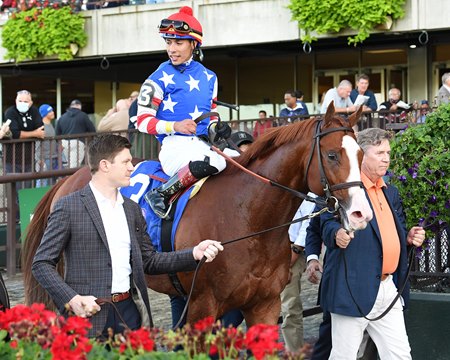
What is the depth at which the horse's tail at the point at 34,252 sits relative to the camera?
671cm

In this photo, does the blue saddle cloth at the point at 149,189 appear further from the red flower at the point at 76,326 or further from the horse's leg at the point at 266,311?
the red flower at the point at 76,326

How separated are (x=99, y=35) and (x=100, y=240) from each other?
20178mm

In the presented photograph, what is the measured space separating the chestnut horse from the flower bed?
8.08ft

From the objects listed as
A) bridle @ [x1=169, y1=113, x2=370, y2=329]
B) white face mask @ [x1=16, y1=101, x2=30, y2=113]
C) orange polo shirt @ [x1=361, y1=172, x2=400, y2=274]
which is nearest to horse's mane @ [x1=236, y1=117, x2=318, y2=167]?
bridle @ [x1=169, y1=113, x2=370, y2=329]

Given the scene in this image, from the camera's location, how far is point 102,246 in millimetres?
5059

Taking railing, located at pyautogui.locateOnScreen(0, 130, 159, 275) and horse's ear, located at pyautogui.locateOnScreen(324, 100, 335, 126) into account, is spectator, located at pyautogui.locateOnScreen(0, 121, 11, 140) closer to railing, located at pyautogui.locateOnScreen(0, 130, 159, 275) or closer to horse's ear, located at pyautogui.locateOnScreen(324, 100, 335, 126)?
railing, located at pyautogui.locateOnScreen(0, 130, 159, 275)

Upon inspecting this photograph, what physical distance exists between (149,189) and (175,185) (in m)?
0.37

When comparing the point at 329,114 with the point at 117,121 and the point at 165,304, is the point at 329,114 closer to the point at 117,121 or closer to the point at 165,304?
the point at 165,304

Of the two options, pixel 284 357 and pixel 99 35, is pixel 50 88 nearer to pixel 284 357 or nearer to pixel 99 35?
pixel 99 35

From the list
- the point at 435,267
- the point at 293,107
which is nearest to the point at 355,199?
the point at 435,267

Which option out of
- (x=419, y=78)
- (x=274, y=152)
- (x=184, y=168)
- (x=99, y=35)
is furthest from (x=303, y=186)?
(x=99, y=35)

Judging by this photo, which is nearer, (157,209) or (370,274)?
(370,274)

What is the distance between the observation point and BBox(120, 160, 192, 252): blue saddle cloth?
665 cm

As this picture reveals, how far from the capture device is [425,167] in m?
7.14
